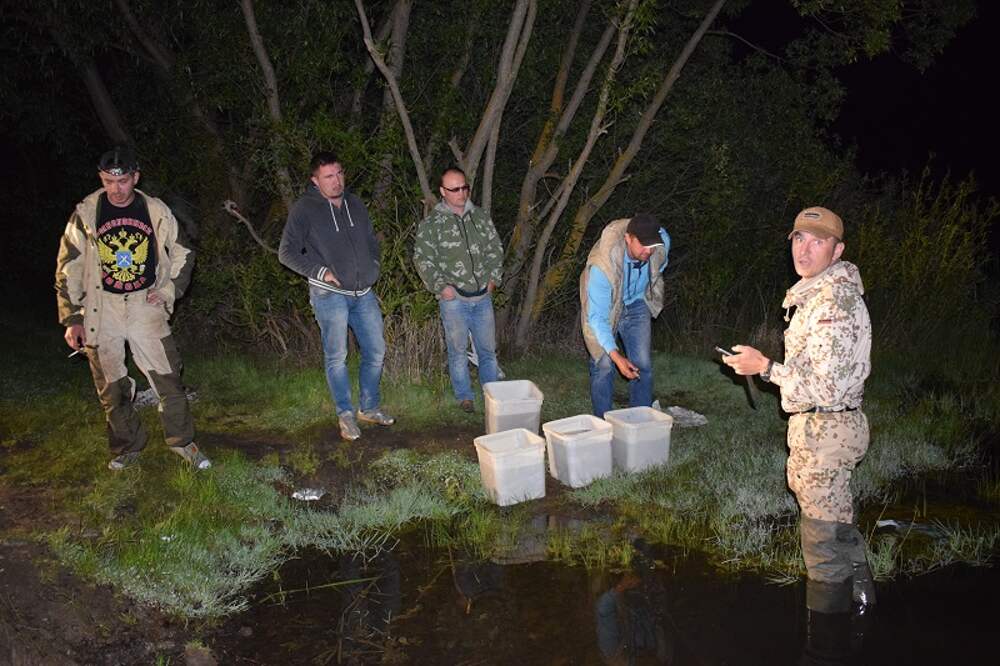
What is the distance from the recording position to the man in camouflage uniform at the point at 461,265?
684 cm

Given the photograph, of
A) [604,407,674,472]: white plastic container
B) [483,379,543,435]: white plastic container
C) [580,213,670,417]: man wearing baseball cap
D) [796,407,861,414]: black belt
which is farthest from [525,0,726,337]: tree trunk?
[796,407,861,414]: black belt

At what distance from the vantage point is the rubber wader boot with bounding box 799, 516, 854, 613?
3877 millimetres

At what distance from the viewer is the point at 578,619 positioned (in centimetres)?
407

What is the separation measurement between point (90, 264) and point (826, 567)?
15.9 ft

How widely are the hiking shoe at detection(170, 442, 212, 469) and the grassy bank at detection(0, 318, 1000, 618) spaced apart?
87mm

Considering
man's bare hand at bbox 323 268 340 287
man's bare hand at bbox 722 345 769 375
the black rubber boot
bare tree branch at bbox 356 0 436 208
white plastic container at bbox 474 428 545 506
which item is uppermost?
bare tree branch at bbox 356 0 436 208

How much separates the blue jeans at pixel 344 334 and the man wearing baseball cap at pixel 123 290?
1.09 m

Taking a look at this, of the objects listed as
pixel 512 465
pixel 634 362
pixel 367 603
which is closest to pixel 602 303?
pixel 634 362

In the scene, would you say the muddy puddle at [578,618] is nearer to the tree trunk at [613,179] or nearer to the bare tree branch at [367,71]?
the tree trunk at [613,179]

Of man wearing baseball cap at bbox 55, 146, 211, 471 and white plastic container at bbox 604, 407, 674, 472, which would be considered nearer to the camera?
man wearing baseball cap at bbox 55, 146, 211, 471

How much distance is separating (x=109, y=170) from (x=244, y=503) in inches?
90.9

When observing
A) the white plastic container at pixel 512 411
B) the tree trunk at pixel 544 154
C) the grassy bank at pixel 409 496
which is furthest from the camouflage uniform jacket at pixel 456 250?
the tree trunk at pixel 544 154

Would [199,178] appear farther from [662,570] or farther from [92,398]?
[662,570]

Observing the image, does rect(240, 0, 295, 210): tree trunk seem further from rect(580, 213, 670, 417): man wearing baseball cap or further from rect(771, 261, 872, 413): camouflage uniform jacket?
rect(771, 261, 872, 413): camouflage uniform jacket
